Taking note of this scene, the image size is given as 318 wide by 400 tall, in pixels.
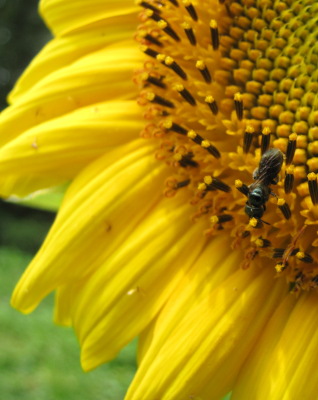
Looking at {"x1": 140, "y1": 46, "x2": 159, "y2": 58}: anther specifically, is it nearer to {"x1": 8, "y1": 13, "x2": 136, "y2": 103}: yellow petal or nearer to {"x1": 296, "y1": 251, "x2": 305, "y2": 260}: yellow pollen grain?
{"x1": 8, "y1": 13, "x2": 136, "y2": 103}: yellow petal

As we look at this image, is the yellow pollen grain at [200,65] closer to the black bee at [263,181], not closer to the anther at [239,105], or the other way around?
the anther at [239,105]

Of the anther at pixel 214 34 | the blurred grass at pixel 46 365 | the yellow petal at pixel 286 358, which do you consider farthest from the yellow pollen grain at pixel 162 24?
the blurred grass at pixel 46 365

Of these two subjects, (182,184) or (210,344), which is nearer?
(210,344)

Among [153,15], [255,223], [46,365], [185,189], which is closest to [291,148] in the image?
[255,223]

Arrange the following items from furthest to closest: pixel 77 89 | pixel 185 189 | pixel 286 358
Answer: pixel 77 89, pixel 185 189, pixel 286 358

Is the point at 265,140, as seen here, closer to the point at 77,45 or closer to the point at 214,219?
the point at 214,219

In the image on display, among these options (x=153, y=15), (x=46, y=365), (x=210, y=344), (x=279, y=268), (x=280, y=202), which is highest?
(x=153, y=15)

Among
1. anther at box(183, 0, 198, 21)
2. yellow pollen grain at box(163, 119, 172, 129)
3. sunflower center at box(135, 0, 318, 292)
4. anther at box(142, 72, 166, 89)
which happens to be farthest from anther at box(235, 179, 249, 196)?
anther at box(183, 0, 198, 21)

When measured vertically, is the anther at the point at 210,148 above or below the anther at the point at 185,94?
below
